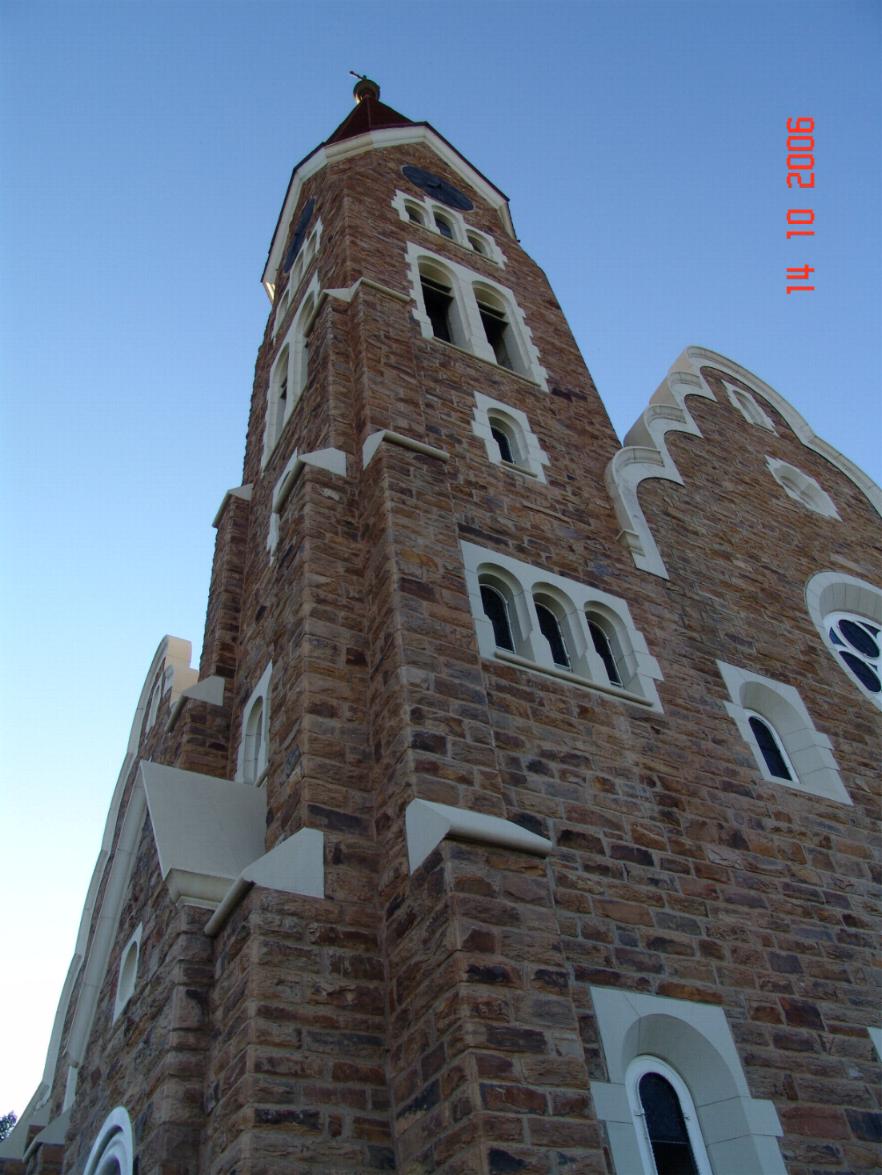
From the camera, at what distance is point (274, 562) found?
10.9m

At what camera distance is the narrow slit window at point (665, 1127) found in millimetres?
5809

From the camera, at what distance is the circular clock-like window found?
18.2m

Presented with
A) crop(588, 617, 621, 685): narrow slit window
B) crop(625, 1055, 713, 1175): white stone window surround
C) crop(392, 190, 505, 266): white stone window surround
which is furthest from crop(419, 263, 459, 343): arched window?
crop(625, 1055, 713, 1175): white stone window surround

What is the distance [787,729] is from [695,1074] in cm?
448

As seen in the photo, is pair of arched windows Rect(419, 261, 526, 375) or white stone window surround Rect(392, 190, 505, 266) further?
white stone window surround Rect(392, 190, 505, 266)

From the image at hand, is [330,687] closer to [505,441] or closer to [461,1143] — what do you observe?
[461,1143]

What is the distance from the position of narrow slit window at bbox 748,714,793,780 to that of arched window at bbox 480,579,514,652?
8.61 feet

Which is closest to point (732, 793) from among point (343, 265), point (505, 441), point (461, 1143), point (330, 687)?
point (330, 687)

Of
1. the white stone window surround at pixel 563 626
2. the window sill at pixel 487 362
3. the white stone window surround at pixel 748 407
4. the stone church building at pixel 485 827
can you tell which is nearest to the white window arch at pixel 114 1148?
the stone church building at pixel 485 827

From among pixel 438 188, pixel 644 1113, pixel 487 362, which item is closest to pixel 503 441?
pixel 487 362

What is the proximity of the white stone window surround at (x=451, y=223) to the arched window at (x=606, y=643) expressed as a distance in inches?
353

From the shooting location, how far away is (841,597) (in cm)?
1325

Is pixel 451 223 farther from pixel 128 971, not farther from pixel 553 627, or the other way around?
pixel 128 971

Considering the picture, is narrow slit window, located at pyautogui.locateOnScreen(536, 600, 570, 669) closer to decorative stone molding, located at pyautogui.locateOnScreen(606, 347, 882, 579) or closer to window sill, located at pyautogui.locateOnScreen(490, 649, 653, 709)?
window sill, located at pyautogui.locateOnScreen(490, 649, 653, 709)
